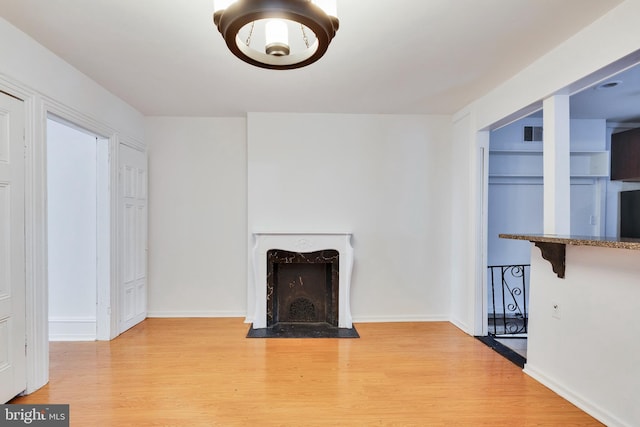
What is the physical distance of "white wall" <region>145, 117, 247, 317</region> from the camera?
13.5 ft

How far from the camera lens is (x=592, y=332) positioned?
7.06 feet

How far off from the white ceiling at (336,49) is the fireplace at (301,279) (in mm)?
1571

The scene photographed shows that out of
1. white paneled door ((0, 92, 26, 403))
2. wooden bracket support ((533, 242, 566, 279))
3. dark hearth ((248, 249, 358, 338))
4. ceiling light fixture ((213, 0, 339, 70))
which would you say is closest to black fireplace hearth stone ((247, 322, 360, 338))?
dark hearth ((248, 249, 358, 338))

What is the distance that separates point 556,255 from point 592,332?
53 centimetres

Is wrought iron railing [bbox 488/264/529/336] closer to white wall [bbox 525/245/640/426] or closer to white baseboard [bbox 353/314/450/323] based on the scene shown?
white baseboard [bbox 353/314/450/323]

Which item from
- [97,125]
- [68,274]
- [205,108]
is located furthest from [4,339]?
[205,108]

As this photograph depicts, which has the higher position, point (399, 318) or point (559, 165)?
point (559, 165)

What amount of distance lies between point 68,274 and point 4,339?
4.53 feet

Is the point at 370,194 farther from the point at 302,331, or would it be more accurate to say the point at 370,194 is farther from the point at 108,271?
the point at 108,271

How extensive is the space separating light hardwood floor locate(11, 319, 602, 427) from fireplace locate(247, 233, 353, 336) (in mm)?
445

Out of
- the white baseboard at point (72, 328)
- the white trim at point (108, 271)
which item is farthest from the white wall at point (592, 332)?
the white baseboard at point (72, 328)

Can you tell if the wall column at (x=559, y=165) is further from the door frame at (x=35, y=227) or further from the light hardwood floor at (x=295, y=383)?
the door frame at (x=35, y=227)

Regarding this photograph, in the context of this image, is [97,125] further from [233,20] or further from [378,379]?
[378,379]

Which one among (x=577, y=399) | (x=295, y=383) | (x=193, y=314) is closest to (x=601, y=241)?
(x=577, y=399)
